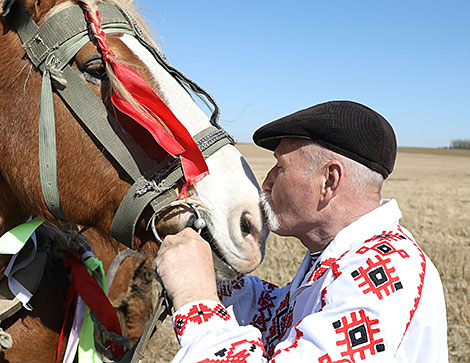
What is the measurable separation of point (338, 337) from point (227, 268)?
63 cm

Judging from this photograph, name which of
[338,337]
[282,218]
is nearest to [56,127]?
[282,218]

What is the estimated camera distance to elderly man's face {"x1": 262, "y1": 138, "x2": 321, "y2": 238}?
72.0 inches

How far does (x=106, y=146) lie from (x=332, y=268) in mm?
1031

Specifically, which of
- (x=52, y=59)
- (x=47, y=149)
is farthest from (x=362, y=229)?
(x=52, y=59)

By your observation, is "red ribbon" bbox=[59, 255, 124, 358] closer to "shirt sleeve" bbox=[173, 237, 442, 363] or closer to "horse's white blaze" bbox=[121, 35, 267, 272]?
"horse's white blaze" bbox=[121, 35, 267, 272]

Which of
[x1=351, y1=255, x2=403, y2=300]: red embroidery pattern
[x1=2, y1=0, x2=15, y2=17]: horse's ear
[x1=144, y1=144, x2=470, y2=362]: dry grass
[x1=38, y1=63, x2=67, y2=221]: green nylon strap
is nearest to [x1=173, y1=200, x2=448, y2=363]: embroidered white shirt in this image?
[x1=351, y1=255, x2=403, y2=300]: red embroidery pattern

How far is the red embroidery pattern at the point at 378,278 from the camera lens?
1.45 m

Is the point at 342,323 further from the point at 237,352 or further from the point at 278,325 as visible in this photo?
the point at 278,325

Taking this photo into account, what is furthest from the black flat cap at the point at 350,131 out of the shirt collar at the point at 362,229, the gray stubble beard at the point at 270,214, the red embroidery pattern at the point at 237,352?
the red embroidery pattern at the point at 237,352

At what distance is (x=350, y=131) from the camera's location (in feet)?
5.64

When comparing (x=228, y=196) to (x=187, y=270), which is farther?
(x=228, y=196)

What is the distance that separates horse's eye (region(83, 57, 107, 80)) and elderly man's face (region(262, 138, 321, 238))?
0.81 m

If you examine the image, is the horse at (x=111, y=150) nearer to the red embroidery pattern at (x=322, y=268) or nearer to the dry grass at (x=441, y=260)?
the red embroidery pattern at (x=322, y=268)

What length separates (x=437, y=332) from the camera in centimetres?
161
